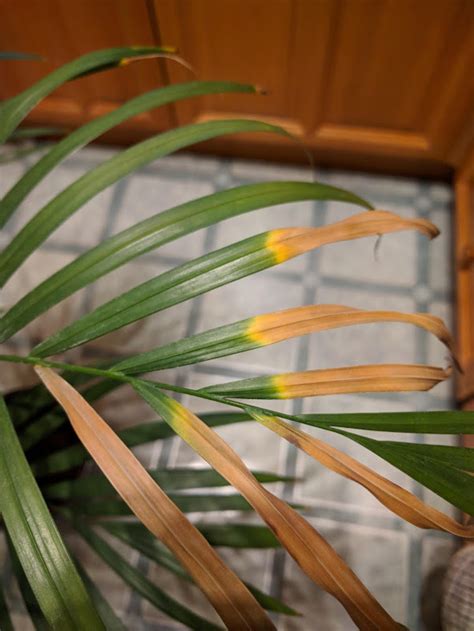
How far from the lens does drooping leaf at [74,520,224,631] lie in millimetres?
690

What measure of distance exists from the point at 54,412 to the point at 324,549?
432 mm

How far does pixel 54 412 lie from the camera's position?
73 cm

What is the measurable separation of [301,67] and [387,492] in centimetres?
90

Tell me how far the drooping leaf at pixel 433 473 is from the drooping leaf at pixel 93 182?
30 centimetres

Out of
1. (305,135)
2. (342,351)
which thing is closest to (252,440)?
(342,351)

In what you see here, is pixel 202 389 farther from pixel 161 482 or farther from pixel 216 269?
pixel 161 482

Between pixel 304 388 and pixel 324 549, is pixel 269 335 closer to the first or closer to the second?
pixel 304 388

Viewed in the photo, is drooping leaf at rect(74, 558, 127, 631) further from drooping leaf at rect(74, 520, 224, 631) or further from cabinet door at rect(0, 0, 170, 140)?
cabinet door at rect(0, 0, 170, 140)

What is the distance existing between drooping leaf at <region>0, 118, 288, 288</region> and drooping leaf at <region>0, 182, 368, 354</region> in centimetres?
4

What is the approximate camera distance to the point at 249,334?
1.53 feet

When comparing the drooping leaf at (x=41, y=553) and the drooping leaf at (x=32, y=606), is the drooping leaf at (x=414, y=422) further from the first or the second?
the drooping leaf at (x=32, y=606)

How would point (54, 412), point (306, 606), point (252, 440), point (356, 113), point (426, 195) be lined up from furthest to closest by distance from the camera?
1. point (426, 195)
2. point (356, 113)
3. point (252, 440)
4. point (306, 606)
5. point (54, 412)

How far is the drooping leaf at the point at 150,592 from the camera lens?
0.69m

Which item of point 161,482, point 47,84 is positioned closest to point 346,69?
point 47,84
